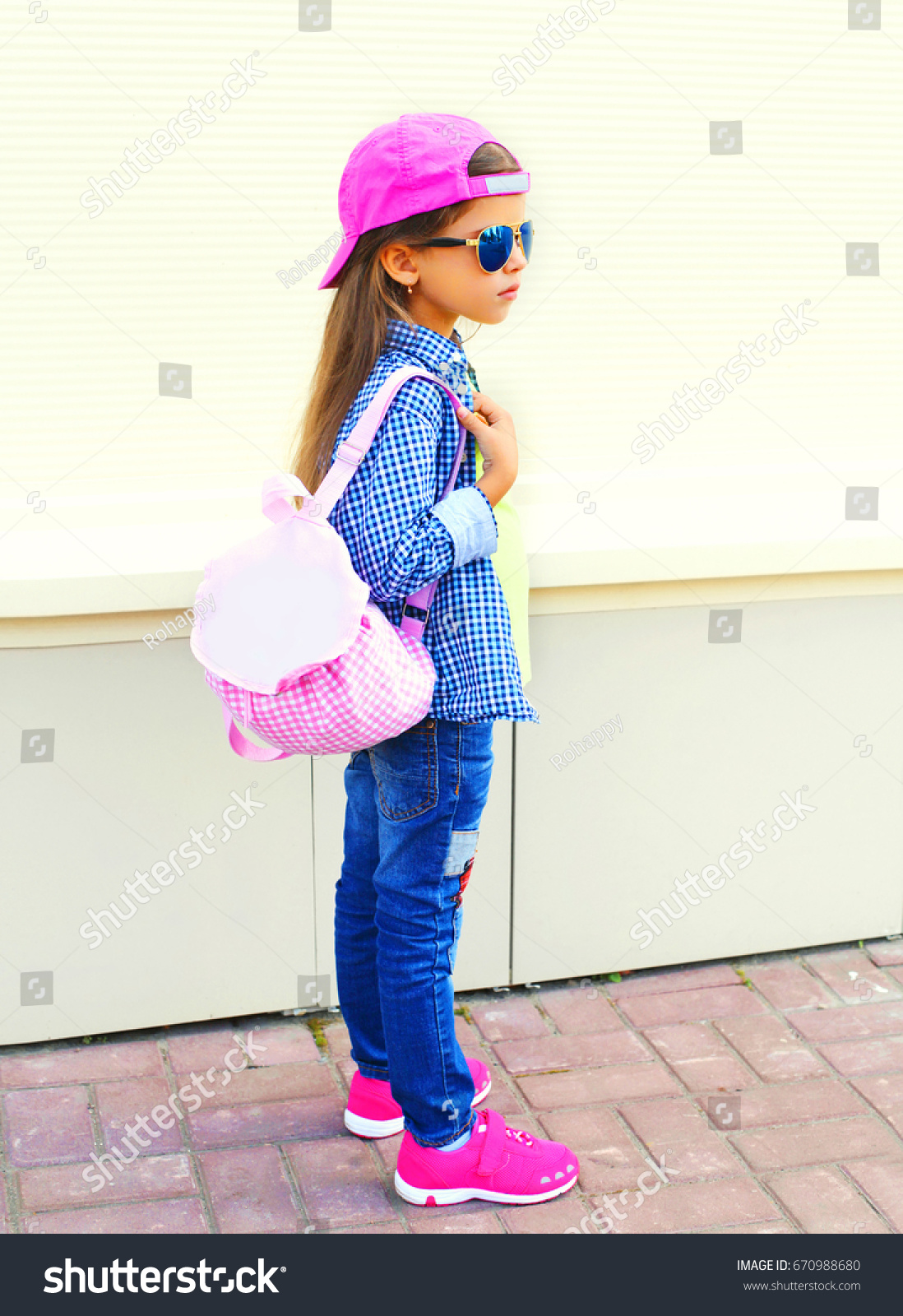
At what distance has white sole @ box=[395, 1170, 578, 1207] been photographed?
8.27 feet

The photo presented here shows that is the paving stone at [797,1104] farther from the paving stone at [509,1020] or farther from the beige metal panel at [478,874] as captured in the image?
the beige metal panel at [478,874]

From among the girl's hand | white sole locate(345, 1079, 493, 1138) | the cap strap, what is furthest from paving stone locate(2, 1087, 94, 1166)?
the cap strap

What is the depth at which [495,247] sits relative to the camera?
2.18 meters

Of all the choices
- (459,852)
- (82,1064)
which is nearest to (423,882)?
(459,852)

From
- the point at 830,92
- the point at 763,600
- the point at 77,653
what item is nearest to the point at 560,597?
the point at 763,600

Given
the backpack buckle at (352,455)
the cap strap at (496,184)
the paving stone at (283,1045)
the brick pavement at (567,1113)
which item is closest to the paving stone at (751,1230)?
the brick pavement at (567,1113)

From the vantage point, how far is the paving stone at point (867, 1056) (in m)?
3.04

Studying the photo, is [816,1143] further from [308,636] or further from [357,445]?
Answer: [357,445]

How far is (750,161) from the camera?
→ 10.9ft

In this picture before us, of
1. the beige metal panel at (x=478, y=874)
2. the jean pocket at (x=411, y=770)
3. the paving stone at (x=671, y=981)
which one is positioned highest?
the jean pocket at (x=411, y=770)

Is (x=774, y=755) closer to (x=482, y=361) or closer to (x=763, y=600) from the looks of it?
(x=763, y=600)

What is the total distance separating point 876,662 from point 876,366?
76 cm

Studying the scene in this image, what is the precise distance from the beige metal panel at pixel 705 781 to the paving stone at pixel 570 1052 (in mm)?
241

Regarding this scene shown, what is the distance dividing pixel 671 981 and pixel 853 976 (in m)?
0.47
